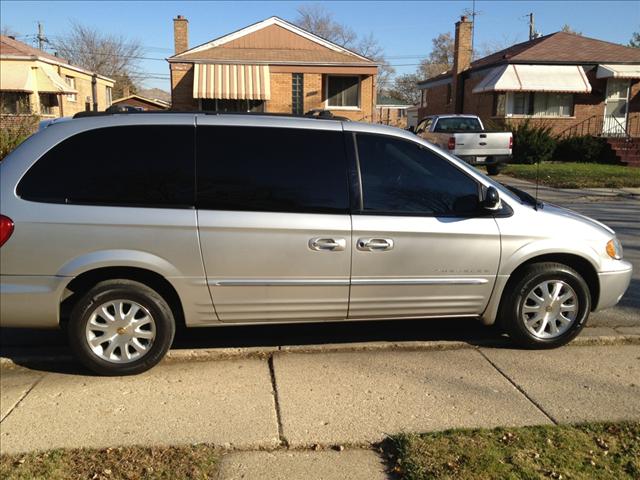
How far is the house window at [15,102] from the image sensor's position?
2725cm

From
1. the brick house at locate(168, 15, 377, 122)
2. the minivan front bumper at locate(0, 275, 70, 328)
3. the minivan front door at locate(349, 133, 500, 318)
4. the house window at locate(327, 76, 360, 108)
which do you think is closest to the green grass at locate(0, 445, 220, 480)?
the minivan front bumper at locate(0, 275, 70, 328)

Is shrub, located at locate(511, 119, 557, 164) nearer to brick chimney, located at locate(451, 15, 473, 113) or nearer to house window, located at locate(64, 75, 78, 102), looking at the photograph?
brick chimney, located at locate(451, 15, 473, 113)

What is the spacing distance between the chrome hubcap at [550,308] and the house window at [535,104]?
72.4 ft

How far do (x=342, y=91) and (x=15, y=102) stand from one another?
1540 centimetres

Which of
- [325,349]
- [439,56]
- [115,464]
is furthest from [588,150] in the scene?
[439,56]

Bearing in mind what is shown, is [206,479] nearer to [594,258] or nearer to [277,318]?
[277,318]

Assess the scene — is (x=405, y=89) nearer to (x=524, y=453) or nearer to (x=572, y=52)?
(x=572, y=52)

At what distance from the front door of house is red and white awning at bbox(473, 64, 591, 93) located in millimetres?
1712

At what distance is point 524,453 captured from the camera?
3.16 metres

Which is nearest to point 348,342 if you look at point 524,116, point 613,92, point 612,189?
point 612,189

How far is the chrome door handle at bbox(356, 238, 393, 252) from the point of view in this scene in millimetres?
4234

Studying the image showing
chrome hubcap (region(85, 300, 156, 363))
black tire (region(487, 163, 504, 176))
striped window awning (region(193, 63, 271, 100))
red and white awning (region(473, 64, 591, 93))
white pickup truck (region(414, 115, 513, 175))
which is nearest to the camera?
chrome hubcap (region(85, 300, 156, 363))

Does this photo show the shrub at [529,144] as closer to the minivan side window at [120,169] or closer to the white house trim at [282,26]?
the white house trim at [282,26]

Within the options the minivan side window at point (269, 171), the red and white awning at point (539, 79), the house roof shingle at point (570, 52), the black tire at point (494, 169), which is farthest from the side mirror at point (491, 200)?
the house roof shingle at point (570, 52)
